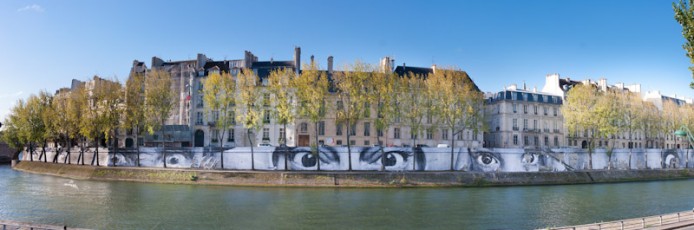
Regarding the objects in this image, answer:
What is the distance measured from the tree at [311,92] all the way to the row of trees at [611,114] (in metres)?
34.6

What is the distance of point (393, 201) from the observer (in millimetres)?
35344

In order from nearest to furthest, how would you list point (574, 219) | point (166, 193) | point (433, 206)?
point (574, 219), point (433, 206), point (166, 193)

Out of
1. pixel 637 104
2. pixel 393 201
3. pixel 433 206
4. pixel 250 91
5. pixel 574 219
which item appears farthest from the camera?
pixel 637 104

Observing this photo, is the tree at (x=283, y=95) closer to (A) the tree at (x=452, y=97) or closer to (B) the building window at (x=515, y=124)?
(A) the tree at (x=452, y=97)

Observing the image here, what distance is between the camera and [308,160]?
162 ft

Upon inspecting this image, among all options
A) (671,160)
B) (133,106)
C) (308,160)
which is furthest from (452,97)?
(671,160)

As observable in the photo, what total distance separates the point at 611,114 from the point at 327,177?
129ft

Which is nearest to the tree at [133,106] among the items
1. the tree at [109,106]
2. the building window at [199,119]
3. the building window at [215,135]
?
the tree at [109,106]

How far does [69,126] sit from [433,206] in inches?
1937

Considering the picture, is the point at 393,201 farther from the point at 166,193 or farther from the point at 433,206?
the point at 166,193

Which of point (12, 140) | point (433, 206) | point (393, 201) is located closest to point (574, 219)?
point (433, 206)

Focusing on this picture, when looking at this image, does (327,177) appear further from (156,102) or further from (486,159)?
(156,102)

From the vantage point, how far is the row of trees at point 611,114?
58.9 metres

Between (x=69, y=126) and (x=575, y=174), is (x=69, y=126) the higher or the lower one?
the higher one
